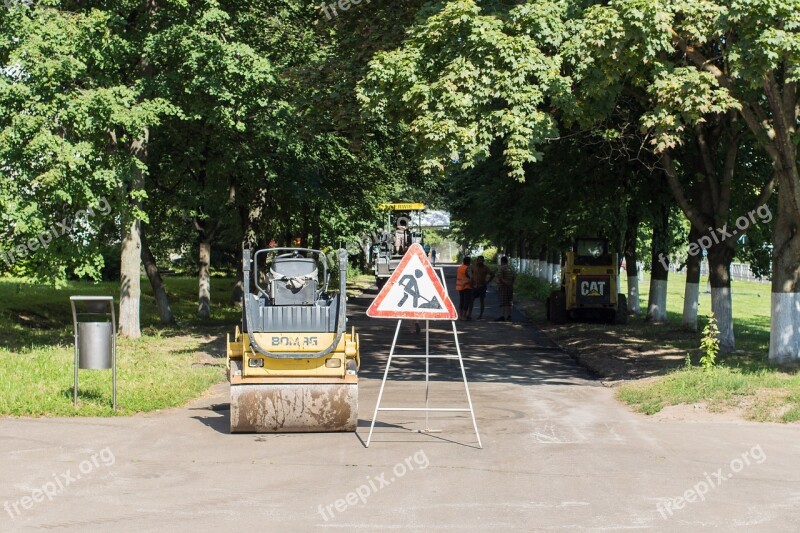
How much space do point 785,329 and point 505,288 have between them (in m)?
15.2

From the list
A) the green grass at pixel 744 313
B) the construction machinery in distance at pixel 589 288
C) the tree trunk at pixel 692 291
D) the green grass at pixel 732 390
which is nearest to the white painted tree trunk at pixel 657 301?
the green grass at pixel 744 313

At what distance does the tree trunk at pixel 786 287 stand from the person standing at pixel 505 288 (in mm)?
14314

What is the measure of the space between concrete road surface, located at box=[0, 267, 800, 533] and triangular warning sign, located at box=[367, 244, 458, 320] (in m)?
1.48

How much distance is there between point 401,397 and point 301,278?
2.91 meters

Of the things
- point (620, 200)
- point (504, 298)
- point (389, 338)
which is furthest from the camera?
point (504, 298)

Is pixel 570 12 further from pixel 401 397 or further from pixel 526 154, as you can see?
pixel 401 397

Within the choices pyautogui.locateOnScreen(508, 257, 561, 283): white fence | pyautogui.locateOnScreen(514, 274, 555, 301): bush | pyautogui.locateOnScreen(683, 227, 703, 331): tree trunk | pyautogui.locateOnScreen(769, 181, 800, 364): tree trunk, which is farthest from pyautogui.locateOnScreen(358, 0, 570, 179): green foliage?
pyautogui.locateOnScreen(514, 274, 555, 301): bush

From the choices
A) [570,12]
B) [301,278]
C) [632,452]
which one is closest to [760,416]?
[632,452]

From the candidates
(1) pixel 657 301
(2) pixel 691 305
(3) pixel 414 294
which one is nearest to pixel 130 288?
(2) pixel 691 305

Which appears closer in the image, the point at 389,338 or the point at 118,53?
the point at 118,53

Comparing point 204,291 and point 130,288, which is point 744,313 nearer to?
point 204,291

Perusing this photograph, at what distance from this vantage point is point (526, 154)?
56.4 feet

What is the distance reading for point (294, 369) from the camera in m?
12.6

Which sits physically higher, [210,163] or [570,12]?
[570,12]
